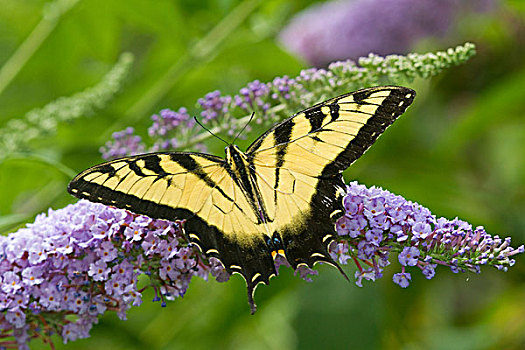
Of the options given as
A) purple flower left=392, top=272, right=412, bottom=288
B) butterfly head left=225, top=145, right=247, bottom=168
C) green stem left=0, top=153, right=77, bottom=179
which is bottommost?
purple flower left=392, top=272, right=412, bottom=288

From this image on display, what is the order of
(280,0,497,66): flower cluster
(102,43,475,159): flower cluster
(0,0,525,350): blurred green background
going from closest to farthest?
(102,43,475,159): flower cluster, (0,0,525,350): blurred green background, (280,0,497,66): flower cluster

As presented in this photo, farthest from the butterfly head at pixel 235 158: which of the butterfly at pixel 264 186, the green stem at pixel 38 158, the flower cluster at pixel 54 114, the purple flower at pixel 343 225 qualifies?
the flower cluster at pixel 54 114

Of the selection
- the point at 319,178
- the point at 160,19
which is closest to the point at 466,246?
the point at 319,178

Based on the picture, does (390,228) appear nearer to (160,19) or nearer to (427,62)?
(427,62)

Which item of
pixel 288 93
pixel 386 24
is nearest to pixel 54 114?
pixel 288 93

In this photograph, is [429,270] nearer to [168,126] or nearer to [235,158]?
[235,158]

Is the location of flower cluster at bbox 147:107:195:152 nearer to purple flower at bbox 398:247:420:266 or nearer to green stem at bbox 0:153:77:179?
green stem at bbox 0:153:77:179

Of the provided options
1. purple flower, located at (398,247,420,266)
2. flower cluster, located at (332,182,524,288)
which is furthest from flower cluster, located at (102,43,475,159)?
purple flower, located at (398,247,420,266)
